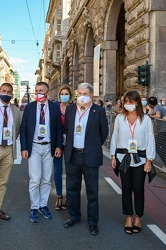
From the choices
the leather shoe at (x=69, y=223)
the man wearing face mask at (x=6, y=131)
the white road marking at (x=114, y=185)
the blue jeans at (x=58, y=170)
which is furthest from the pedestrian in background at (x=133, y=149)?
the white road marking at (x=114, y=185)

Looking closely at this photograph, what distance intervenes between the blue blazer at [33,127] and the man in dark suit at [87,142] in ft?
1.17

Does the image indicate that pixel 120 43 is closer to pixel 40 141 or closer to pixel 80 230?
pixel 40 141

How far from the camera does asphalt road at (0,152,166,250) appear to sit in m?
3.91

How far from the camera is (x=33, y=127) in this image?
465 centimetres

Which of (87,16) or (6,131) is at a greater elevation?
(87,16)

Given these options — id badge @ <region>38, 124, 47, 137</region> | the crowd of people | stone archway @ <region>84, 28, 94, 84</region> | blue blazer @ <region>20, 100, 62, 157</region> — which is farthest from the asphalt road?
stone archway @ <region>84, 28, 94, 84</region>

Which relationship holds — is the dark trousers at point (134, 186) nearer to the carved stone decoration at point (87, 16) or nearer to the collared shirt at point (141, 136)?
the collared shirt at point (141, 136)

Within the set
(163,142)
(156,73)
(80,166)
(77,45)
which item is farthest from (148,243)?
(77,45)

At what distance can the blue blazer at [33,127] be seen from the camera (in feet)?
15.3

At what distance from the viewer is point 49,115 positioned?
478cm

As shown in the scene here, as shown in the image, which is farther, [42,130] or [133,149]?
[42,130]

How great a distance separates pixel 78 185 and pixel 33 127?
3.51 ft

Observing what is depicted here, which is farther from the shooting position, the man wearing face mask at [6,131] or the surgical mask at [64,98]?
the surgical mask at [64,98]

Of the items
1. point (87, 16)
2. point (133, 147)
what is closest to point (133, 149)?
point (133, 147)
